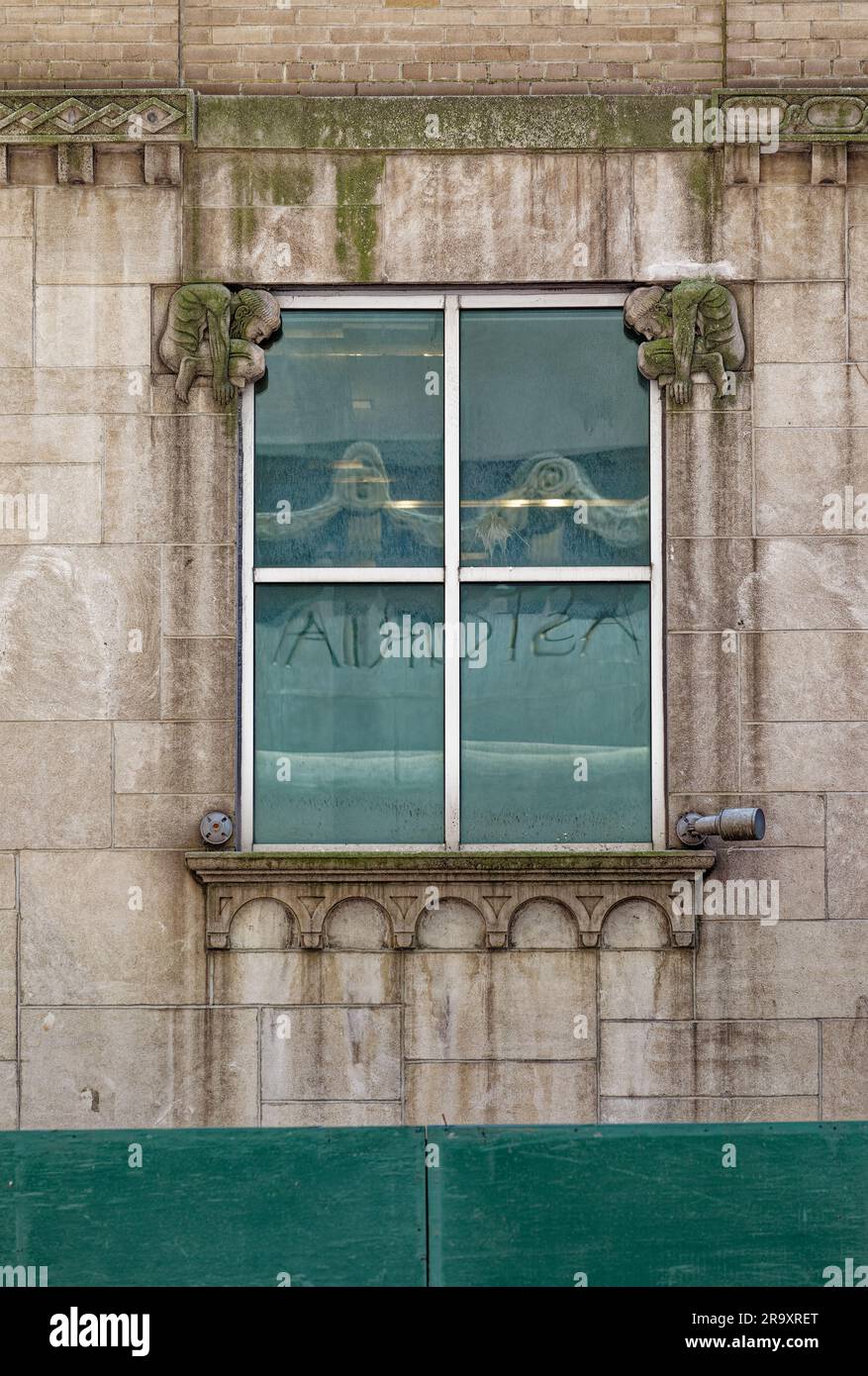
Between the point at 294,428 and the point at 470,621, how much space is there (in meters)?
1.53

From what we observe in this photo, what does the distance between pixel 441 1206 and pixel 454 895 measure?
1.70 metres

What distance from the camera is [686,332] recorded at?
9836 millimetres

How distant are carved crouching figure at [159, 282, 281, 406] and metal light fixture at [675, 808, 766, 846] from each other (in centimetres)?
357

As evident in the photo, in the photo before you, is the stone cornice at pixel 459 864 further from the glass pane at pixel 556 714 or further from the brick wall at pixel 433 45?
the brick wall at pixel 433 45

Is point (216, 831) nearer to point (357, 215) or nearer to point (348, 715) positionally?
point (348, 715)

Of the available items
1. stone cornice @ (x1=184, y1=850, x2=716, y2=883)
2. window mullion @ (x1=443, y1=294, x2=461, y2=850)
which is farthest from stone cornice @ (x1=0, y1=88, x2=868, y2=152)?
stone cornice @ (x1=184, y1=850, x2=716, y2=883)

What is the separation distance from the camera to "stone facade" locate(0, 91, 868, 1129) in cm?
962

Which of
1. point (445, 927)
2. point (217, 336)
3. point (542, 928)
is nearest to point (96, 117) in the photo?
point (217, 336)

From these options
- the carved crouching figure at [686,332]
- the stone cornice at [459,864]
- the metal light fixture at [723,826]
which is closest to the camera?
the metal light fixture at [723,826]

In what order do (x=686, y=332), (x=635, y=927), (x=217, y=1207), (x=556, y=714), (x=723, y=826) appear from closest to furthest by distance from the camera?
(x=723, y=826)
(x=217, y=1207)
(x=635, y=927)
(x=686, y=332)
(x=556, y=714)

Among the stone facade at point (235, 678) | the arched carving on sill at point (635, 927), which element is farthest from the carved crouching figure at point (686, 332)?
the arched carving on sill at point (635, 927)

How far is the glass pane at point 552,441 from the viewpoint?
1003 cm

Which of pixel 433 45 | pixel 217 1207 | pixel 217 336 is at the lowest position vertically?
pixel 217 1207

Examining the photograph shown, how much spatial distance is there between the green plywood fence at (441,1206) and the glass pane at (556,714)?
1.77 meters
